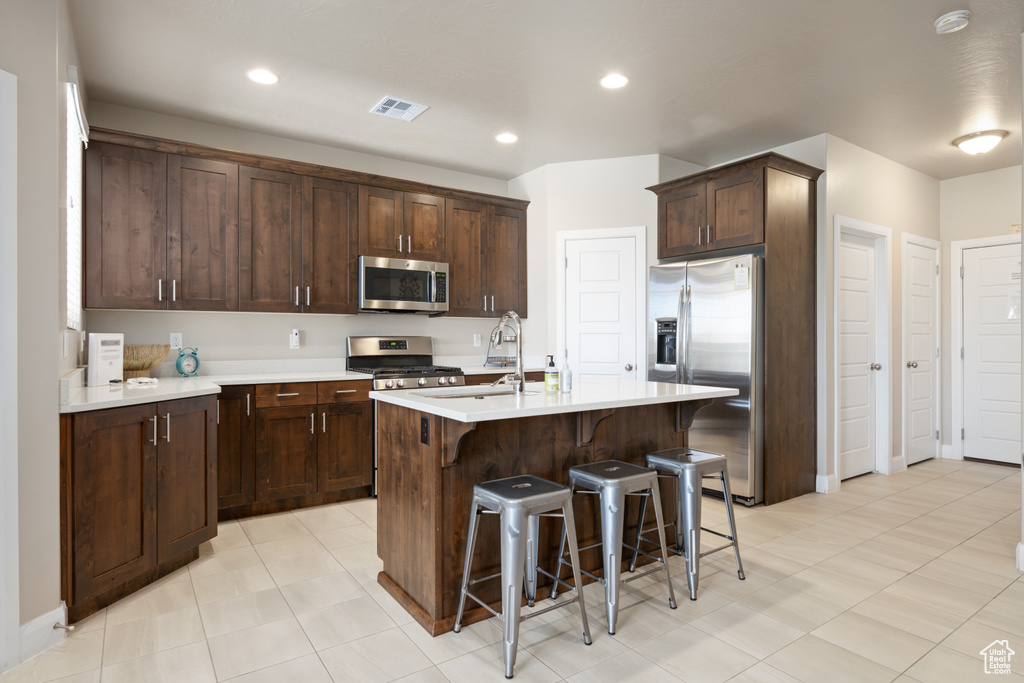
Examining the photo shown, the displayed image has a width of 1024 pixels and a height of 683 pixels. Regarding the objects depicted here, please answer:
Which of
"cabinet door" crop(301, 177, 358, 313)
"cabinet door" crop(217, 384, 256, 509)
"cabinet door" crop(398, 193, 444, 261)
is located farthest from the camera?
"cabinet door" crop(398, 193, 444, 261)

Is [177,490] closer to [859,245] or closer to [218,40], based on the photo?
[218,40]

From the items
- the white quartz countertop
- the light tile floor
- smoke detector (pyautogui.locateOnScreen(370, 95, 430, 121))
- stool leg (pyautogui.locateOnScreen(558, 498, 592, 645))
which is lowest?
the light tile floor

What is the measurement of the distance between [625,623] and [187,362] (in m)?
3.25

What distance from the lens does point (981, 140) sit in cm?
423

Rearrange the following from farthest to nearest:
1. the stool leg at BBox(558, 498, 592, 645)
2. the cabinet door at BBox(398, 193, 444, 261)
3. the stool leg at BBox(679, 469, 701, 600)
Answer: the cabinet door at BBox(398, 193, 444, 261), the stool leg at BBox(679, 469, 701, 600), the stool leg at BBox(558, 498, 592, 645)

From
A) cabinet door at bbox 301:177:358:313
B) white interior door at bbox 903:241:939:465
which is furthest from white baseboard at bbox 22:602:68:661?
white interior door at bbox 903:241:939:465

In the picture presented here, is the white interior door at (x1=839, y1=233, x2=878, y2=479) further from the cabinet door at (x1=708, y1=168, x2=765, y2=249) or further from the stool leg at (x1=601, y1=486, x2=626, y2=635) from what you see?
the stool leg at (x1=601, y1=486, x2=626, y2=635)

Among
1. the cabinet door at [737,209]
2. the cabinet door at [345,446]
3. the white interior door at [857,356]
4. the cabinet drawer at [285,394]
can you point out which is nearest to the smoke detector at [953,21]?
the cabinet door at [737,209]

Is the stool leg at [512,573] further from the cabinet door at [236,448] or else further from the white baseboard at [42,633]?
the cabinet door at [236,448]

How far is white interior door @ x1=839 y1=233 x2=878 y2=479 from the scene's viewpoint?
4.48 meters

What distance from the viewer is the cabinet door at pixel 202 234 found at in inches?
142

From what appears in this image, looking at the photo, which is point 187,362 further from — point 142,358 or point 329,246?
Answer: point 329,246

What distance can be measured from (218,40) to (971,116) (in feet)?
16.1

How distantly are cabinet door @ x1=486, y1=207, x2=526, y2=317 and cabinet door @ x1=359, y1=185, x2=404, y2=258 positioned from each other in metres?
0.90
